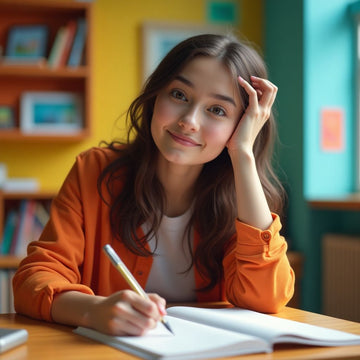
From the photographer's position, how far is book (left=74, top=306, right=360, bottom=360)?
95cm

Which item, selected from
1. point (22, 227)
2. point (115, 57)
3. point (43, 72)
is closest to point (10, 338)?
point (22, 227)

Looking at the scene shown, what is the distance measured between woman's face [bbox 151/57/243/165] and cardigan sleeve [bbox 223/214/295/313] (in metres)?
0.22

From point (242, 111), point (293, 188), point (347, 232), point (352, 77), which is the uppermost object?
point (352, 77)

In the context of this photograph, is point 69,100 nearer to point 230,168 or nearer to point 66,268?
point 230,168

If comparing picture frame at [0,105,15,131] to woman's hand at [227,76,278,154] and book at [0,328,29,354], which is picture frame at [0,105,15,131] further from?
book at [0,328,29,354]

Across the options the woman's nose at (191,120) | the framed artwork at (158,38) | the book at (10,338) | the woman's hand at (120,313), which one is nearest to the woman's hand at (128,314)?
the woman's hand at (120,313)

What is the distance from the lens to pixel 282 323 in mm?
1189

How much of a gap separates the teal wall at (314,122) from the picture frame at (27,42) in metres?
1.45

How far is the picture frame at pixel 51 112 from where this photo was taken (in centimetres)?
374

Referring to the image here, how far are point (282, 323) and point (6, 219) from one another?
108 inches

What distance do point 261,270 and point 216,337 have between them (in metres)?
0.43

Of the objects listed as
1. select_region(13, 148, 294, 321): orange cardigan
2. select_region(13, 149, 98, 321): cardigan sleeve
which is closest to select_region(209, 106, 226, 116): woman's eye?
select_region(13, 148, 294, 321): orange cardigan

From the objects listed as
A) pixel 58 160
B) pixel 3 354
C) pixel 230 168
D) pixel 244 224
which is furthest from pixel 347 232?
pixel 3 354

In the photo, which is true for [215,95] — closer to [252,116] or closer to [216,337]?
[252,116]
